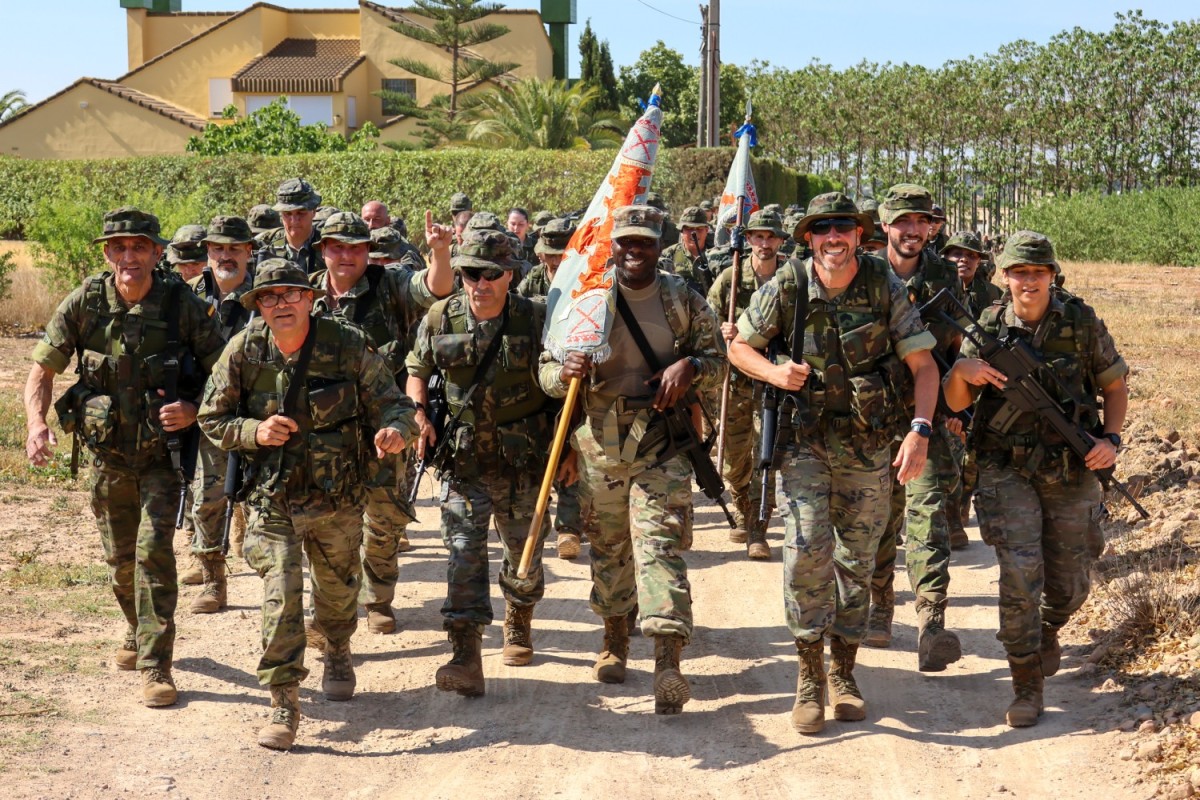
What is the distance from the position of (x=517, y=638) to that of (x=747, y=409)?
3250mm

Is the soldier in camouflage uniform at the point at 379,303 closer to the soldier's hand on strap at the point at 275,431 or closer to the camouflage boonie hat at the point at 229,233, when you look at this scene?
the camouflage boonie hat at the point at 229,233

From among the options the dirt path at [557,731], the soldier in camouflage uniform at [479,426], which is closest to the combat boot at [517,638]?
the dirt path at [557,731]

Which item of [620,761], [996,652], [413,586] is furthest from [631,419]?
[413,586]

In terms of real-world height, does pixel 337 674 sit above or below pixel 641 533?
below

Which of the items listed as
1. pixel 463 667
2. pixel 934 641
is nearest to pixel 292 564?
pixel 463 667

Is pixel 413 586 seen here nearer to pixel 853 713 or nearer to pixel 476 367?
pixel 476 367

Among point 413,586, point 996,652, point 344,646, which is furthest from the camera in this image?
point 413,586

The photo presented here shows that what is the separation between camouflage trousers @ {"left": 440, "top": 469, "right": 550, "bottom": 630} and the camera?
6.88 meters

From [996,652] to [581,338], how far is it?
2.99 meters

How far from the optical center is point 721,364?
21.7 ft

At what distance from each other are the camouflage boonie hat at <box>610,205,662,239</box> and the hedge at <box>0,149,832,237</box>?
21.4m

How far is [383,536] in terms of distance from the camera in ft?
25.8

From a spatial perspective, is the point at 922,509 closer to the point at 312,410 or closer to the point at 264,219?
the point at 312,410

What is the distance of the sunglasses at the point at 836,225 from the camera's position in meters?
6.29
